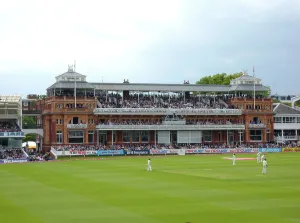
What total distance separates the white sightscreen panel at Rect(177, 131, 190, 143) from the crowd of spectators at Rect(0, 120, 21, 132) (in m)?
25.6

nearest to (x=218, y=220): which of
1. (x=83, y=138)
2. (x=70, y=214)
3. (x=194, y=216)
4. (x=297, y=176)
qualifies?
(x=194, y=216)

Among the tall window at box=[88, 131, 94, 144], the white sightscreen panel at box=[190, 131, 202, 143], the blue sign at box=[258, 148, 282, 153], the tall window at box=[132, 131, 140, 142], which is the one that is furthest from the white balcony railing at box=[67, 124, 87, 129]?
the blue sign at box=[258, 148, 282, 153]

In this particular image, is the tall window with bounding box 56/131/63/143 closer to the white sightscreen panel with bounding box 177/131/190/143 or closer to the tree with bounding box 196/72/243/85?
the white sightscreen panel with bounding box 177/131/190/143

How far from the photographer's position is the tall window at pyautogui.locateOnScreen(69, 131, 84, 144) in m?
85.8

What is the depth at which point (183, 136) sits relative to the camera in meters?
89.7

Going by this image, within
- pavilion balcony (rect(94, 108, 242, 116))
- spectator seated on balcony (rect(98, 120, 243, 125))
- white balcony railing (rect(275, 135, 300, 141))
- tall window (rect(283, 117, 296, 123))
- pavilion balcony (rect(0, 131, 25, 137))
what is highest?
pavilion balcony (rect(94, 108, 242, 116))

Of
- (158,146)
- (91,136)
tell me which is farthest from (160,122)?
(91,136)

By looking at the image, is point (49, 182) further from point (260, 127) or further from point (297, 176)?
point (260, 127)

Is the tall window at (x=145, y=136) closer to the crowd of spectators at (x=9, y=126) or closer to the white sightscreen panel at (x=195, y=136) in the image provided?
the white sightscreen panel at (x=195, y=136)

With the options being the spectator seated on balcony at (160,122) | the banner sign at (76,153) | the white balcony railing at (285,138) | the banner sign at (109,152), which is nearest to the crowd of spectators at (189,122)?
the spectator seated on balcony at (160,122)

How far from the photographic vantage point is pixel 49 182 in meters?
39.4

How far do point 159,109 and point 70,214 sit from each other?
65.2 m

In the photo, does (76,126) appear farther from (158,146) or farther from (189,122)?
(189,122)

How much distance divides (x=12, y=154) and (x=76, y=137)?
48.5ft
